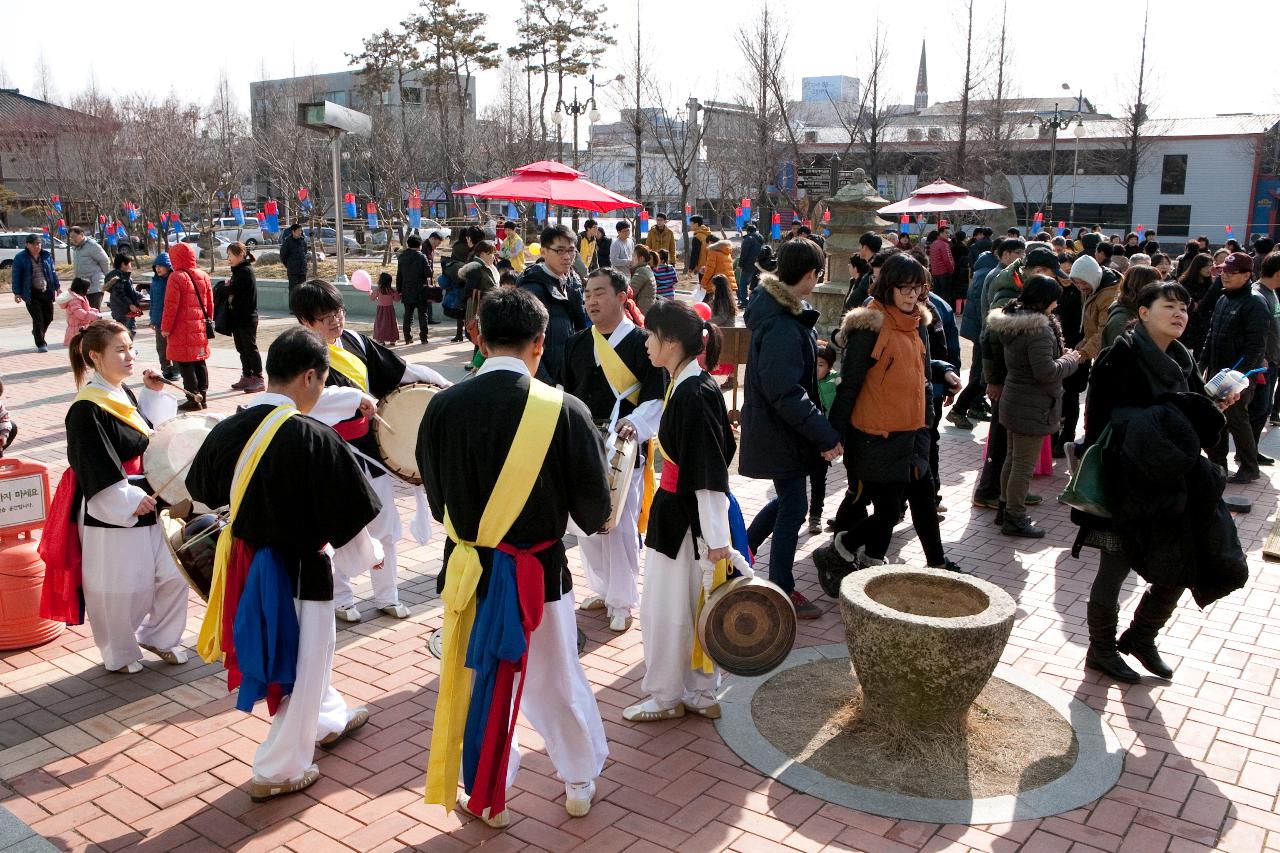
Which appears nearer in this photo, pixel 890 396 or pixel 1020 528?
pixel 890 396

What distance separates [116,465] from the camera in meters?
4.61

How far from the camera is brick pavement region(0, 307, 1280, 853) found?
362 centimetres

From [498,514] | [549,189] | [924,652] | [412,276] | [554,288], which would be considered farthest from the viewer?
[412,276]

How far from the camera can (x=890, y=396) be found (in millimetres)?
5461

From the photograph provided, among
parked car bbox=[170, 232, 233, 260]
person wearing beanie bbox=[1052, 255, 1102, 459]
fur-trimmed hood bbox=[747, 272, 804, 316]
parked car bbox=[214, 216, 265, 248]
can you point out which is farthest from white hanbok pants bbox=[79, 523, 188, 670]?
parked car bbox=[170, 232, 233, 260]

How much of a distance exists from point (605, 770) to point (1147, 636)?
9.13 ft

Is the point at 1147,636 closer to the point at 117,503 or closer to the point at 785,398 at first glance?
the point at 785,398

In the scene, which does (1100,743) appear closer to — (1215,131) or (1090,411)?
(1090,411)

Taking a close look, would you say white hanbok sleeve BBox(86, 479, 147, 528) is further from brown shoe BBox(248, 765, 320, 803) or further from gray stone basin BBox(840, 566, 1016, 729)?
gray stone basin BBox(840, 566, 1016, 729)


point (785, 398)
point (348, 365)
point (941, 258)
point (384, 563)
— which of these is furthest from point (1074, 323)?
point (941, 258)

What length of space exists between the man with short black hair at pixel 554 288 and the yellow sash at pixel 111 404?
2.39m

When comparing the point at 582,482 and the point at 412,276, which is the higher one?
the point at 412,276

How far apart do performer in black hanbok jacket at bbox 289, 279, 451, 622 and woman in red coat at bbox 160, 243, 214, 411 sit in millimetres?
6276

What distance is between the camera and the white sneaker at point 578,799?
3.72 meters
